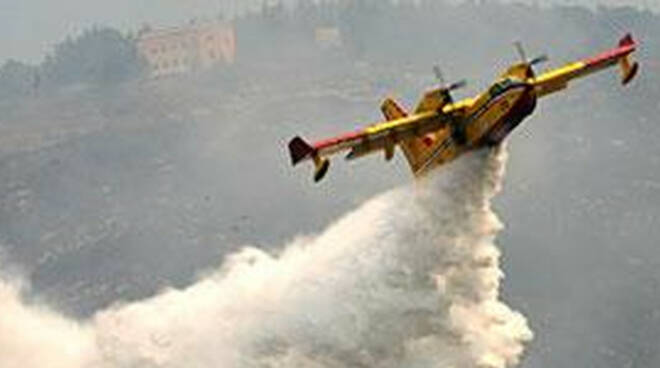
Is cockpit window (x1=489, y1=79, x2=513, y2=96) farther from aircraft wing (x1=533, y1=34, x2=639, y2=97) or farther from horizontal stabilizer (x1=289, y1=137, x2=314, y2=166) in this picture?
horizontal stabilizer (x1=289, y1=137, x2=314, y2=166)

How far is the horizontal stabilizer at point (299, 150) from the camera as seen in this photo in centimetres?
6644

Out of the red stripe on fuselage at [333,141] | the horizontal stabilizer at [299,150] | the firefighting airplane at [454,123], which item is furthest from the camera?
the firefighting airplane at [454,123]

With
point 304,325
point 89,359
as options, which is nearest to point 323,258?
point 304,325

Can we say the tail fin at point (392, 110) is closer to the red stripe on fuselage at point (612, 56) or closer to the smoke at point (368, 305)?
the smoke at point (368, 305)

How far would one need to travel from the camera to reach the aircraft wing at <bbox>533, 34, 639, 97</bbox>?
7428 centimetres

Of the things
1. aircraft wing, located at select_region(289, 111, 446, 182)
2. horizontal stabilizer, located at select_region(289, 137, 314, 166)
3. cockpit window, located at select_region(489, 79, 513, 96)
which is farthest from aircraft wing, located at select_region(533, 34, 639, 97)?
horizontal stabilizer, located at select_region(289, 137, 314, 166)

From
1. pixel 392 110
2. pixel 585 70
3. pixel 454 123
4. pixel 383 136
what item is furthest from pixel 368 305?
pixel 585 70

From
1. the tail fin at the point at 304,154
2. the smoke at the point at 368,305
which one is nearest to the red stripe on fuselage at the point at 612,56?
the smoke at the point at 368,305

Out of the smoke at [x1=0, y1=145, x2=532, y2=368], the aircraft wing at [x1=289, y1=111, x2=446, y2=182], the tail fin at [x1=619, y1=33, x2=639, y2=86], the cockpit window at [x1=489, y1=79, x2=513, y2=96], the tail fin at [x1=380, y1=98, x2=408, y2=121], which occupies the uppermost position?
the cockpit window at [x1=489, y1=79, x2=513, y2=96]

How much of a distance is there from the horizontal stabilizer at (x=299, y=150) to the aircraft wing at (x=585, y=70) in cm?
1286

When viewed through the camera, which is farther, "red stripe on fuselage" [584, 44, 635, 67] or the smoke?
"red stripe on fuselage" [584, 44, 635, 67]

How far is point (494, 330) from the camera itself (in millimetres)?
77438

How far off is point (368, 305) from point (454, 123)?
10998mm

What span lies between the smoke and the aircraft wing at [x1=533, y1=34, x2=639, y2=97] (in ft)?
16.3
